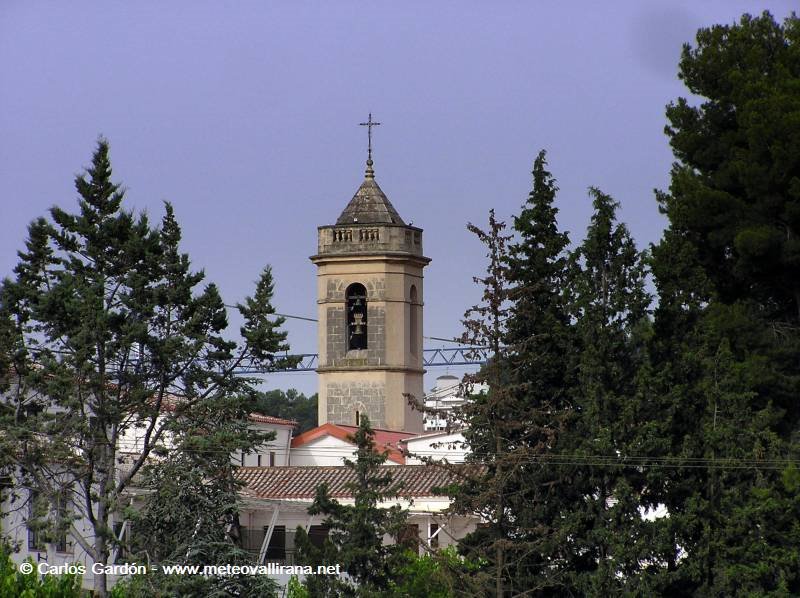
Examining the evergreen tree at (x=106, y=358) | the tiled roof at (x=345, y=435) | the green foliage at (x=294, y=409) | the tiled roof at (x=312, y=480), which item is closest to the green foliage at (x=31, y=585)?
the evergreen tree at (x=106, y=358)

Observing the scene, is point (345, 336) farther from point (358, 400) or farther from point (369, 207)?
point (369, 207)

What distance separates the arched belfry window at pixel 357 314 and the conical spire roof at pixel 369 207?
2164 mm

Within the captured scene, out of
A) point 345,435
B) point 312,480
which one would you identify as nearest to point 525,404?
point 312,480

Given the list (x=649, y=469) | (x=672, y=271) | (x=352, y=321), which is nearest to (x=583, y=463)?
(x=649, y=469)

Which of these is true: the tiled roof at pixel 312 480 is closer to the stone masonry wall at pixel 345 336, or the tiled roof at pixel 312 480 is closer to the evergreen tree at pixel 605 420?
the stone masonry wall at pixel 345 336

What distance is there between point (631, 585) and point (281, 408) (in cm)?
8589

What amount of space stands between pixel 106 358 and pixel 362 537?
610 centimetres

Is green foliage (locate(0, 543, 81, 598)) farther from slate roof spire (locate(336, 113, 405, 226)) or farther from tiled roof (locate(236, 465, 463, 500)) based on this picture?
slate roof spire (locate(336, 113, 405, 226))

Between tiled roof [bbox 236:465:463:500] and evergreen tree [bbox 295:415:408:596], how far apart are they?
10.6 metres

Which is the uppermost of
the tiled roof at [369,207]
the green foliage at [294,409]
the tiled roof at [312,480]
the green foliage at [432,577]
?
the green foliage at [294,409]

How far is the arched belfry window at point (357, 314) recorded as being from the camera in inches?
2126

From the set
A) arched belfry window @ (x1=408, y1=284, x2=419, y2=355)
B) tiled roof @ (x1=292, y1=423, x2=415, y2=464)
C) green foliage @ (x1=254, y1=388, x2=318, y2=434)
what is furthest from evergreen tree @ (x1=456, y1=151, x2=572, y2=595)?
green foliage @ (x1=254, y1=388, x2=318, y2=434)

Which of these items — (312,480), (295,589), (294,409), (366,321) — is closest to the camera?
(295,589)

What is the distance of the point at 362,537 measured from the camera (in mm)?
29234
